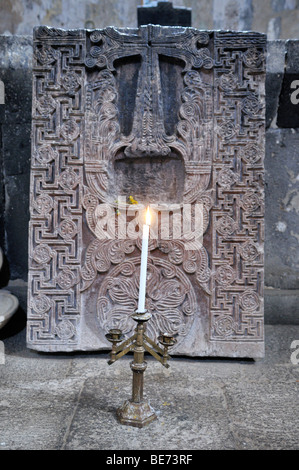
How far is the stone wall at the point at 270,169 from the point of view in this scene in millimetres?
3074

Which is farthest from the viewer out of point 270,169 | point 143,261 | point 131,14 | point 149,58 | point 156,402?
point 131,14

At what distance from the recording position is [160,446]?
1.62 m

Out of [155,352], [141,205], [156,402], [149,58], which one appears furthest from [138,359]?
[149,58]

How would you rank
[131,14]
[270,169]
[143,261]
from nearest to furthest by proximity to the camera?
[143,261] < [270,169] < [131,14]

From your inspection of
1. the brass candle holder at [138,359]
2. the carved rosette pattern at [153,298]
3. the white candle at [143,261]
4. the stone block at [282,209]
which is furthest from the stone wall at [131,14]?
the brass candle holder at [138,359]

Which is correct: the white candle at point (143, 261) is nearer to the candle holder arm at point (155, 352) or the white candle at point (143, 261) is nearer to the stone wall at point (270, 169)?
the candle holder arm at point (155, 352)

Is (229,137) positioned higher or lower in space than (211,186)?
higher

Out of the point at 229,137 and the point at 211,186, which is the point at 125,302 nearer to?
the point at 211,186

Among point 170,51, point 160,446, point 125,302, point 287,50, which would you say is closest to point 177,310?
point 125,302

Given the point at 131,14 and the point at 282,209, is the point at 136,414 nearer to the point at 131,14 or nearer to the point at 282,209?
the point at 282,209

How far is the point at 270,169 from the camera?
316 cm

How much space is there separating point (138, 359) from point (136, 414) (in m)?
0.22

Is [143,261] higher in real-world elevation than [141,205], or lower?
lower

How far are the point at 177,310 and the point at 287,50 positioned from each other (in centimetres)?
192
